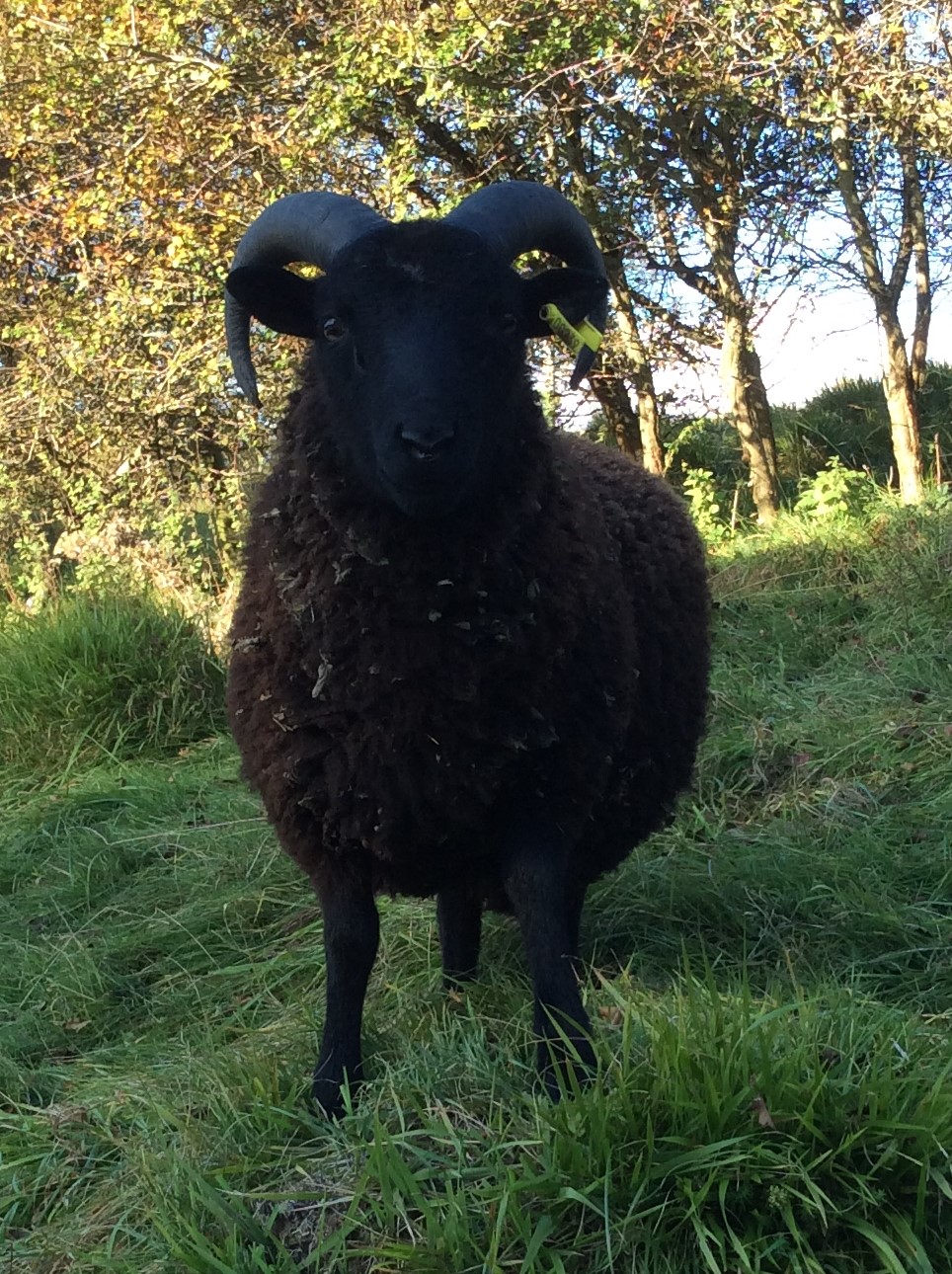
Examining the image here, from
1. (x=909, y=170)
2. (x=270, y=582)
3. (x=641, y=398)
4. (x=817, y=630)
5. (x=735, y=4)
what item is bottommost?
(x=817, y=630)

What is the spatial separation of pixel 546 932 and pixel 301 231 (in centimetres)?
180

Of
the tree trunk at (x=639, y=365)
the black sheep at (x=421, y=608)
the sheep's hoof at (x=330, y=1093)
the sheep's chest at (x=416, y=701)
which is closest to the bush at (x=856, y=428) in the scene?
the tree trunk at (x=639, y=365)

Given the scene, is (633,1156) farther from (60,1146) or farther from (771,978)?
(60,1146)

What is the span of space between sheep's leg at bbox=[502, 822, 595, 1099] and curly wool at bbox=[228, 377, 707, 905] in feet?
0.24

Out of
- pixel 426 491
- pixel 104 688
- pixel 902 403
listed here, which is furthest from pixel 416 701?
pixel 902 403

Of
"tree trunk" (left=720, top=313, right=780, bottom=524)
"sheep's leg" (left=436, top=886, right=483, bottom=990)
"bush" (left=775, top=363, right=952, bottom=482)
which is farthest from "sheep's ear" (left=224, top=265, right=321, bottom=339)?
"bush" (left=775, top=363, right=952, bottom=482)

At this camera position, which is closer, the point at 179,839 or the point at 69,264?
the point at 179,839

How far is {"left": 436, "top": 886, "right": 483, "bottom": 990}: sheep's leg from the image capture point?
3277 mm

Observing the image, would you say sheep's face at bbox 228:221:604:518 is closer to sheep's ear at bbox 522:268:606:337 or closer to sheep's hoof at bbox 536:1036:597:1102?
sheep's ear at bbox 522:268:606:337

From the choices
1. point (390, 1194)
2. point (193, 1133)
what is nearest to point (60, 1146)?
point (193, 1133)

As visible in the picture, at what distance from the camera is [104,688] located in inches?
255

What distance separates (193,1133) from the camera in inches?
90.8

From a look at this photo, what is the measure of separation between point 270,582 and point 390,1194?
4.65 feet

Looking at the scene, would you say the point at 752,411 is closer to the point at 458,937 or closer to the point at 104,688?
the point at 104,688
